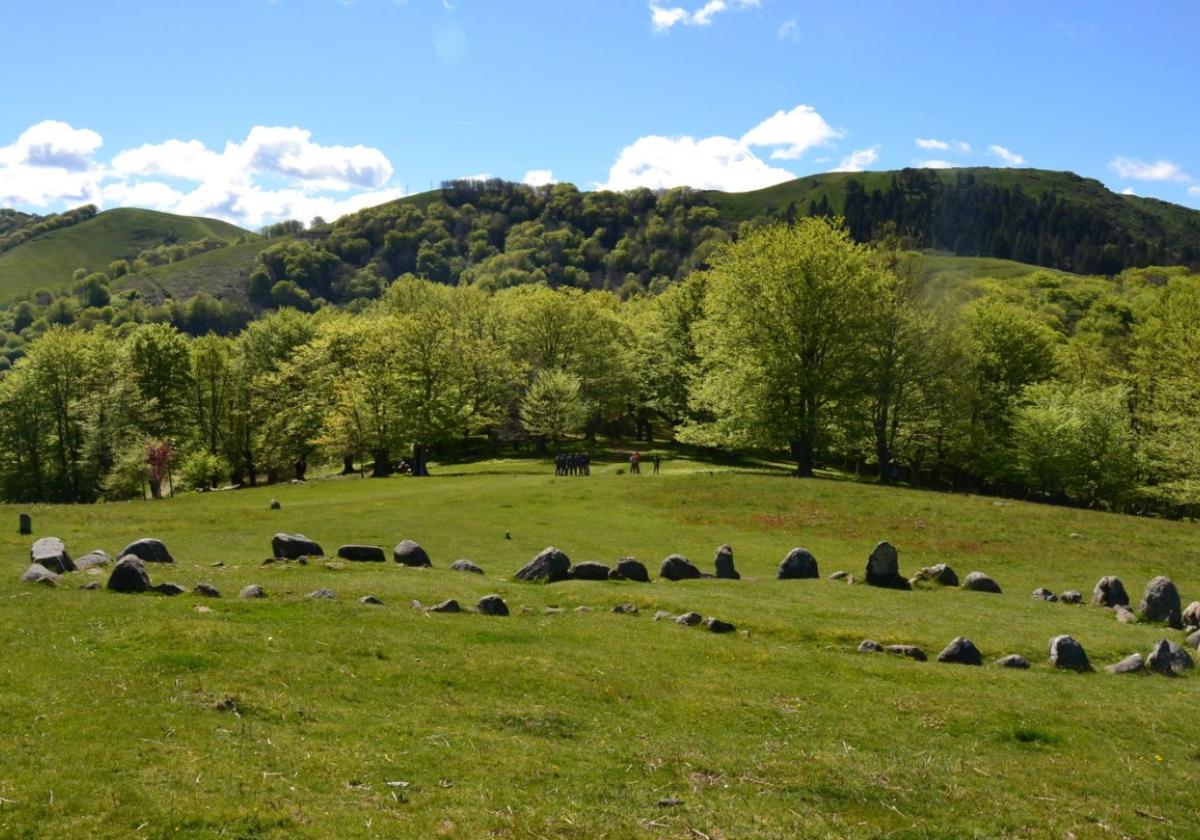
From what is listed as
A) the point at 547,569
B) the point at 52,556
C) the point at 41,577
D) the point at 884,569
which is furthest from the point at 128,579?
the point at 884,569

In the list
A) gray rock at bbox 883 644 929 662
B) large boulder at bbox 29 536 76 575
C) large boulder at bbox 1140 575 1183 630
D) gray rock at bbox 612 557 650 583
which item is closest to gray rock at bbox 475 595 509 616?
gray rock at bbox 612 557 650 583

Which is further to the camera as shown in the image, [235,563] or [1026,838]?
[235,563]

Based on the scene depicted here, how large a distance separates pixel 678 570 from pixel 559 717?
17842mm

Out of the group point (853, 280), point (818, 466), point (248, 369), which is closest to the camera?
point (853, 280)

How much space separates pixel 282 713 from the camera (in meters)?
14.2

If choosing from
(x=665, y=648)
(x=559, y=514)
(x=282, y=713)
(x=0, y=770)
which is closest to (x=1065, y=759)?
(x=665, y=648)

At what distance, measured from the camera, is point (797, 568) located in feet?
113

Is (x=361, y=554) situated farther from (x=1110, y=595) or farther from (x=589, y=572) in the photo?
(x=1110, y=595)

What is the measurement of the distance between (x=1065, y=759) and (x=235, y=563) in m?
26.8

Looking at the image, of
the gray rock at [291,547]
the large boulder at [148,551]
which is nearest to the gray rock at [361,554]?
the gray rock at [291,547]

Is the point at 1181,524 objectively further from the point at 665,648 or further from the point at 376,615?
the point at 376,615

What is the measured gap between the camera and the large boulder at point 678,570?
32656mm

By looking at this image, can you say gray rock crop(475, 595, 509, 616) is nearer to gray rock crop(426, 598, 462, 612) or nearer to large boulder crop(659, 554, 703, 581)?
gray rock crop(426, 598, 462, 612)

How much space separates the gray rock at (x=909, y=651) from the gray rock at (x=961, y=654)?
42 centimetres
